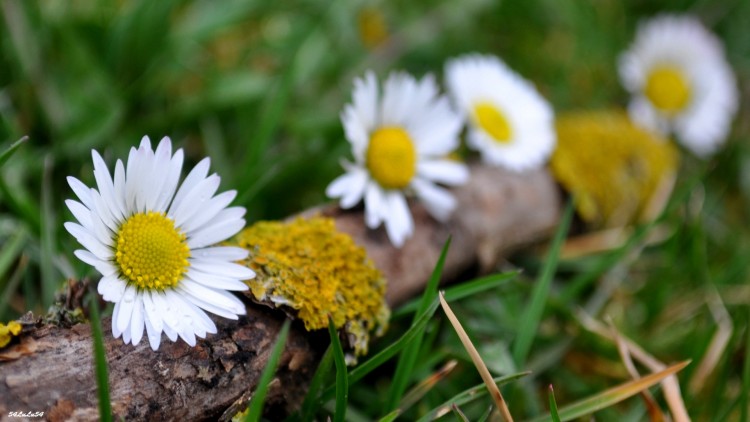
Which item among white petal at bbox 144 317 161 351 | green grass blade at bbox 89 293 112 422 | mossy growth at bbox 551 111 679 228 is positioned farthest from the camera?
mossy growth at bbox 551 111 679 228

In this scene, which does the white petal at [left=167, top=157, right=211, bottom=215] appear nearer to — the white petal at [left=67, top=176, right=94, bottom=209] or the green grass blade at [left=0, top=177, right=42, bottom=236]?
the white petal at [left=67, top=176, right=94, bottom=209]

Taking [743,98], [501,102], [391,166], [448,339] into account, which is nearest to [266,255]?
[391,166]

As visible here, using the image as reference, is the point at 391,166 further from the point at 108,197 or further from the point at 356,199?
the point at 108,197

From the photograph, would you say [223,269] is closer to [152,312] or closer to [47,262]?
[152,312]

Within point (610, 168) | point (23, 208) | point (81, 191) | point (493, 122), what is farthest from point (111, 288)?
point (610, 168)

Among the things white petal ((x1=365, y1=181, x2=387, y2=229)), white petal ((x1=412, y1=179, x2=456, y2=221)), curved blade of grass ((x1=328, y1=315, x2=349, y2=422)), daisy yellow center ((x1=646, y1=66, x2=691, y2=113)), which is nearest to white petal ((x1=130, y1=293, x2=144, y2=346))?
curved blade of grass ((x1=328, y1=315, x2=349, y2=422))

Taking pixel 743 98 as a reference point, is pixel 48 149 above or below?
above
